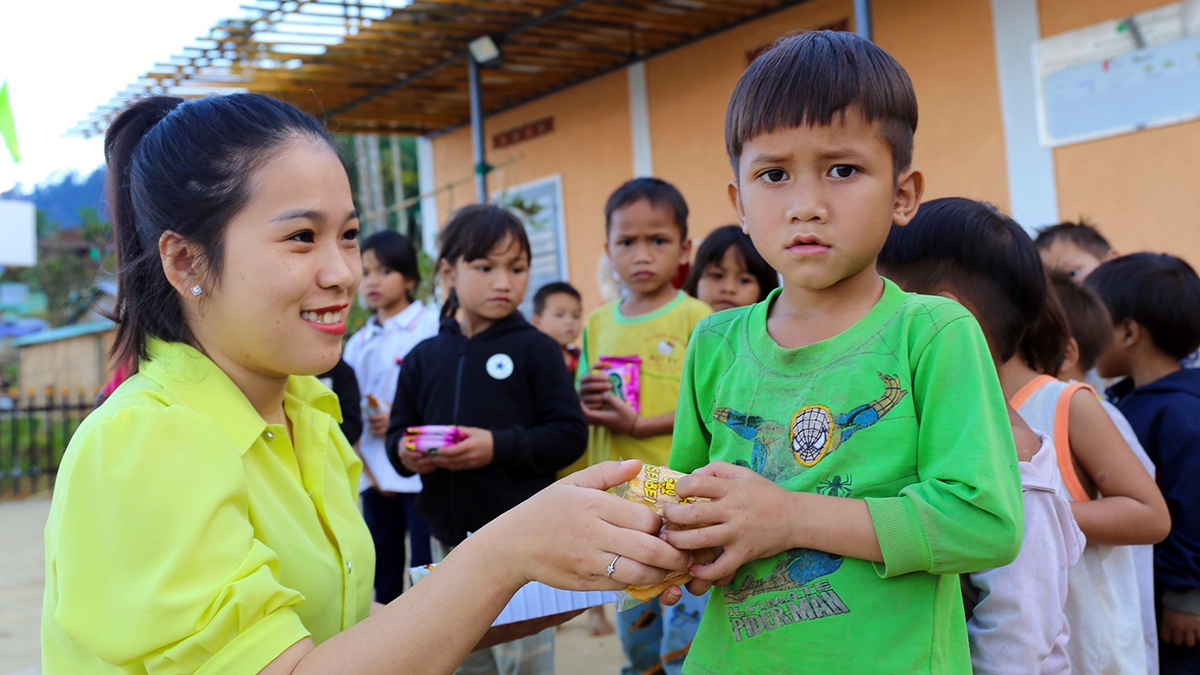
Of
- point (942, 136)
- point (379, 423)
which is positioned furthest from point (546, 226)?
point (379, 423)

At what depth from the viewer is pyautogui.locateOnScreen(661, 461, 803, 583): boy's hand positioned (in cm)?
138

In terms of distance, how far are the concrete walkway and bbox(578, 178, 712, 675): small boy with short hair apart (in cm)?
90

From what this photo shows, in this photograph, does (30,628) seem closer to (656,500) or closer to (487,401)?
(487,401)

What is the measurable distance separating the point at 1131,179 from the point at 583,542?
19.5 feet

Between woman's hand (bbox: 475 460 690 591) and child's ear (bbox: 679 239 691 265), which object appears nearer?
woman's hand (bbox: 475 460 690 591)

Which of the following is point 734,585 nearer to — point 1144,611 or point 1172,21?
point 1144,611

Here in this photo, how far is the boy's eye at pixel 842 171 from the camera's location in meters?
1.54

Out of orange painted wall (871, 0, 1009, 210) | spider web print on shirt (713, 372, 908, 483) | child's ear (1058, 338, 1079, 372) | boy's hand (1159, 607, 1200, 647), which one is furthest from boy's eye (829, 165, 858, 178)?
orange painted wall (871, 0, 1009, 210)

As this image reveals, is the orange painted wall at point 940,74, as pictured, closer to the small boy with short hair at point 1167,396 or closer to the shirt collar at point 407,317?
the shirt collar at point 407,317

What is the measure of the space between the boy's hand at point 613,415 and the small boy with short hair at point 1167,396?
1.72 meters

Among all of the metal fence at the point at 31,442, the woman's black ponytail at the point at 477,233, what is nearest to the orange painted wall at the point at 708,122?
the woman's black ponytail at the point at 477,233

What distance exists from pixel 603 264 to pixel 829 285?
15.1 feet

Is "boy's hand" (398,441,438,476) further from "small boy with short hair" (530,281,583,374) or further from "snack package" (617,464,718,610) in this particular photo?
"small boy with short hair" (530,281,583,374)

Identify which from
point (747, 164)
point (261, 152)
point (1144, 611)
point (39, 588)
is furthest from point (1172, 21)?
point (39, 588)
